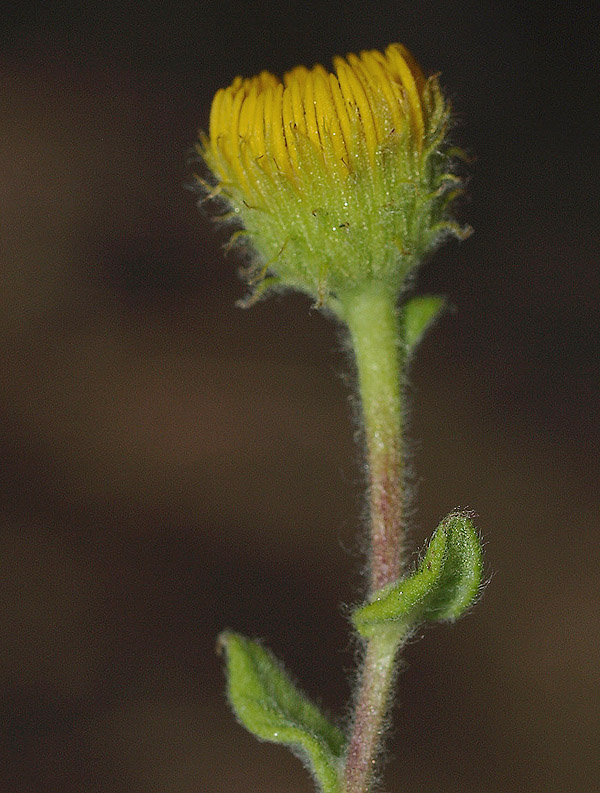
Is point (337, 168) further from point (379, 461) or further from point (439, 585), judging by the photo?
point (439, 585)

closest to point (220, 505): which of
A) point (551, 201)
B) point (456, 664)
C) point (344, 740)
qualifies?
point (456, 664)

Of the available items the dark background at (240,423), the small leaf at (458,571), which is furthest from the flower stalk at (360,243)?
the dark background at (240,423)

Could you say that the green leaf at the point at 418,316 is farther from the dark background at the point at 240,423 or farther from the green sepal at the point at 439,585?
the dark background at the point at 240,423

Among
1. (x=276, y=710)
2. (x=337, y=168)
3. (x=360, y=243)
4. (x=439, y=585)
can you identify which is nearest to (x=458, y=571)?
(x=439, y=585)

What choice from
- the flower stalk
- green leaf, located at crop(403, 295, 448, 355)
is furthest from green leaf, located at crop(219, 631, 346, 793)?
green leaf, located at crop(403, 295, 448, 355)

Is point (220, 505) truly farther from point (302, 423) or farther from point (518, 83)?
point (518, 83)
